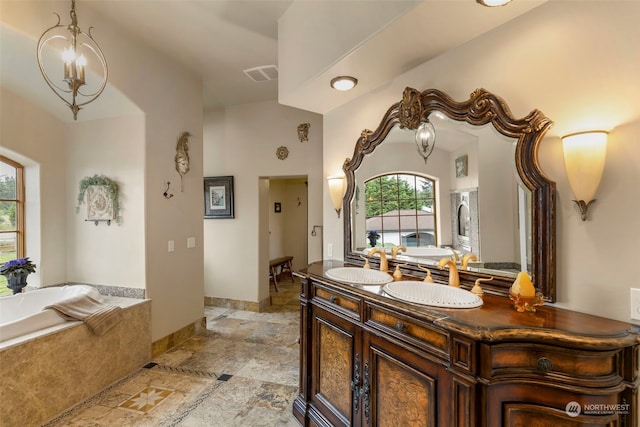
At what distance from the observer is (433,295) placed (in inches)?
62.2

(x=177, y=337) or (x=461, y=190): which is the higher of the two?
(x=461, y=190)

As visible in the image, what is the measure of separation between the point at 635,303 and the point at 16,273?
440 centimetres

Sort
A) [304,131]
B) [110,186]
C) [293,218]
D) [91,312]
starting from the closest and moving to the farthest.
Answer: [91,312]
[110,186]
[304,131]
[293,218]

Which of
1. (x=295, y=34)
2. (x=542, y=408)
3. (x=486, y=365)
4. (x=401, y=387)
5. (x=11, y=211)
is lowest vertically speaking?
(x=401, y=387)

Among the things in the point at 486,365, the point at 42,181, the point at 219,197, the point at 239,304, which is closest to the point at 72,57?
the point at 42,181

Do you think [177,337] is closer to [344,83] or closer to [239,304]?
[239,304]

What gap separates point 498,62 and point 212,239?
449 cm

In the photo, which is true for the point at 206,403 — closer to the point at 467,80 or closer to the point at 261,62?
the point at 467,80

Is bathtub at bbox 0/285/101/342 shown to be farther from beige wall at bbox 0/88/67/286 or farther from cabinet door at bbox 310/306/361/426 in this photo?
cabinet door at bbox 310/306/361/426

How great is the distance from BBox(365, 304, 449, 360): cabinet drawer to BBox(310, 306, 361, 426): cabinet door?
0.64ft

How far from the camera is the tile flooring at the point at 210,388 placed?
2158mm

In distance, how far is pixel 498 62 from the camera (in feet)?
4.99

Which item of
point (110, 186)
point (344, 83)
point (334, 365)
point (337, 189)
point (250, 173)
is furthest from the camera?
point (250, 173)

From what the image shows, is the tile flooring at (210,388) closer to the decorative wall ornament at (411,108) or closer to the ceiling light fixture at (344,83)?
the decorative wall ornament at (411,108)
